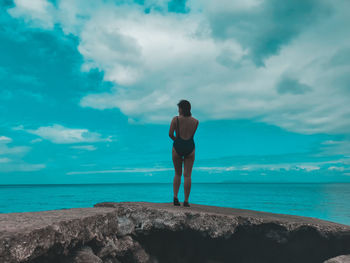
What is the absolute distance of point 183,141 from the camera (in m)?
7.16

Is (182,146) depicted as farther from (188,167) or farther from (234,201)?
(234,201)

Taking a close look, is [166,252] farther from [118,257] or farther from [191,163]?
[191,163]

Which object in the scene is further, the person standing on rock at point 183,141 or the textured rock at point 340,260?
the person standing on rock at point 183,141

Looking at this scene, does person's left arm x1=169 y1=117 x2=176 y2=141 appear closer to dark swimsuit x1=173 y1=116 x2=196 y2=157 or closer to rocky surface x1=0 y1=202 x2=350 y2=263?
dark swimsuit x1=173 y1=116 x2=196 y2=157

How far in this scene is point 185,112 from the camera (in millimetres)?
7234

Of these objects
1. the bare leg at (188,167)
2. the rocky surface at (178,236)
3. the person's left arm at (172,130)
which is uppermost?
the person's left arm at (172,130)

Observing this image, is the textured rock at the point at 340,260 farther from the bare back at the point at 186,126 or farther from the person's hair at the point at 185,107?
the person's hair at the point at 185,107

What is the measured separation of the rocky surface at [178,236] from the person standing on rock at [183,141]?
4.14 ft

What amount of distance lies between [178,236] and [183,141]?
90.8 inches

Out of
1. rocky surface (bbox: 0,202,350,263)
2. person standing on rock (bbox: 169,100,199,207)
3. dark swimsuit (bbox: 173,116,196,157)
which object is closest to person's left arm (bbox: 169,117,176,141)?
person standing on rock (bbox: 169,100,199,207)

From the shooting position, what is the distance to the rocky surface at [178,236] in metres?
4.43

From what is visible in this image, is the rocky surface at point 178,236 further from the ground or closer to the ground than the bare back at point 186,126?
closer to the ground

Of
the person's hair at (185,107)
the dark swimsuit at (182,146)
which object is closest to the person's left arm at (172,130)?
the dark swimsuit at (182,146)

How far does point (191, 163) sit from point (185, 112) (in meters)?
1.30
